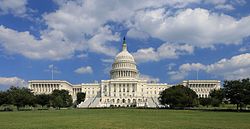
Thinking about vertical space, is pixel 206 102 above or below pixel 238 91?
below

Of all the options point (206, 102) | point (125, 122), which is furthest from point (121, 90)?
point (125, 122)

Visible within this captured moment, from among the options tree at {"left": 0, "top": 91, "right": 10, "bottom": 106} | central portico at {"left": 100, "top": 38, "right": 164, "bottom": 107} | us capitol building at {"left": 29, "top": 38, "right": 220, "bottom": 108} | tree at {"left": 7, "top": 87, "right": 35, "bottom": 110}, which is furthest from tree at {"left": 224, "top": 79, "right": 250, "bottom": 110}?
central portico at {"left": 100, "top": 38, "right": 164, "bottom": 107}

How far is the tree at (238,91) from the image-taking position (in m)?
78.5

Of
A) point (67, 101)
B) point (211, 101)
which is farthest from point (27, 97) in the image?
point (211, 101)

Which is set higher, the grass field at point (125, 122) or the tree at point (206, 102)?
the grass field at point (125, 122)

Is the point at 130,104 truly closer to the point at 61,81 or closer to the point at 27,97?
the point at 61,81

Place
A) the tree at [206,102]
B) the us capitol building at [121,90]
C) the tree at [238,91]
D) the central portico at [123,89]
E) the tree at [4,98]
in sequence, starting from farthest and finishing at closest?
the central portico at [123,89], the us capitol building at [121,90], the tree at [206,102], the tree at [4,98], the tree at [238,91]

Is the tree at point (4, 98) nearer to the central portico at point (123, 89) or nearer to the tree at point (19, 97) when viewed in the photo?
the tree at point (19, 97)

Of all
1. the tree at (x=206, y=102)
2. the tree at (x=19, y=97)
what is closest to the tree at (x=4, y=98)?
the tree at (x=19, y=97)

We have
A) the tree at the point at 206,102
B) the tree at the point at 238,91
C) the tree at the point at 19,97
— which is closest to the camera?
the tree at the point at 238,91

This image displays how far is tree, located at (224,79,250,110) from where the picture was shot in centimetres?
7847

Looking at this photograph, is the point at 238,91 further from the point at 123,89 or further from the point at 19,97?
the point at 123,89

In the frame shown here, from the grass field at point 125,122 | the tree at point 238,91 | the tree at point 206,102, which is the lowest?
the tree at point 206,102

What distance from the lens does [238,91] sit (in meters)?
80.9
